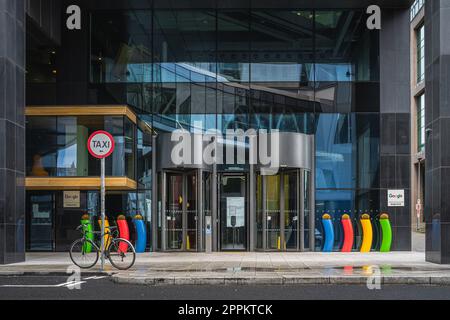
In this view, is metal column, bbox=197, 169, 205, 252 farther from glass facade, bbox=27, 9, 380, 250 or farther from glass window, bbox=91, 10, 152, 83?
glass window, bbox=91, 10, 152, 83

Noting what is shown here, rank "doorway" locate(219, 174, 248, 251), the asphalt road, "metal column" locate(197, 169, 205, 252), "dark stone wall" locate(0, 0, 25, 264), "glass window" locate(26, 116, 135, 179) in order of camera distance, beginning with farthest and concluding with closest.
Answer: "doorway" locate(219, 174, 248, 251) < "metal column" locate(197, 169, 205, 252) < "glass window" locate(26, 116, 135, 179) < "dark stone wall" locate(0, 0, 25, 264) < the asphalt road

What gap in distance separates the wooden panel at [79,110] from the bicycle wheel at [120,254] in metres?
6.44

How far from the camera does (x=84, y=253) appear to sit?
605 inches

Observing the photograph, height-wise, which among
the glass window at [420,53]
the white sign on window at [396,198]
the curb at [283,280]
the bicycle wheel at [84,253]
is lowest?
the curb at [283,280]

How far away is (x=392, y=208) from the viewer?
22.3 meters

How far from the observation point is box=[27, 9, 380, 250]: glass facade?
22125mm

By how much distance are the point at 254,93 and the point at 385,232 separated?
235 inches

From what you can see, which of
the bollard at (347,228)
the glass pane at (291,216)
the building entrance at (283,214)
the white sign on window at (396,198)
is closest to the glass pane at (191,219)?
the building entrance at (283,214)

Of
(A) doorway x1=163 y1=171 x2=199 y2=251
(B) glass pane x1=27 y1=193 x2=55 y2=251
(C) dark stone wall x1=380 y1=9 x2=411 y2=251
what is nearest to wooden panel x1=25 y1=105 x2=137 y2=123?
(A) doorway x1=163 y1=171 x2=199 y2=251

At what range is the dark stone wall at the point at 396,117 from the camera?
2234 cm

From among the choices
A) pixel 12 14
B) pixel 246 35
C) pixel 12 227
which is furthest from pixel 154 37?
pixel 12 227

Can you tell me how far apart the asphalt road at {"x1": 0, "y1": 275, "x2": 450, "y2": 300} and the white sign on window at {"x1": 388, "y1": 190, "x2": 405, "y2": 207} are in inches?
394

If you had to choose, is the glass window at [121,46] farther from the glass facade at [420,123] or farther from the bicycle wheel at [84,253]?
the glass facade at [420,123]
